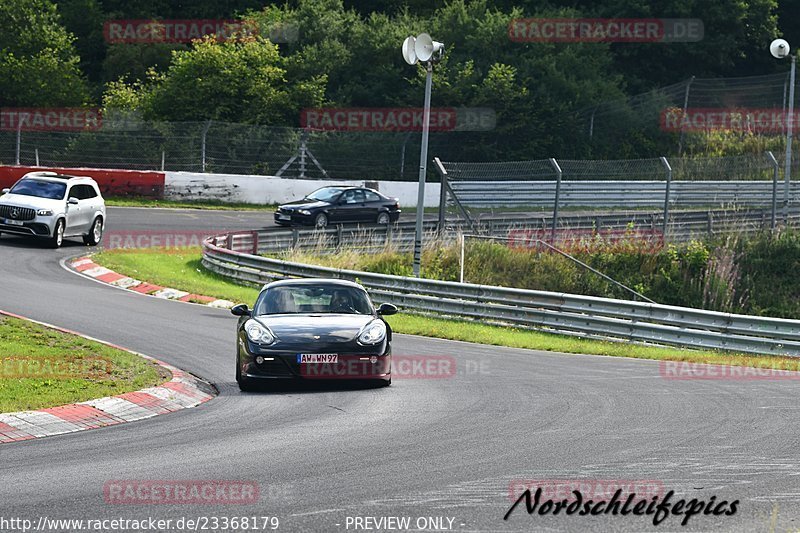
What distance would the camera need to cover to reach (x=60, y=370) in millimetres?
13625

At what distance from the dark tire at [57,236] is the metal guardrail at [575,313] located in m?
5.11

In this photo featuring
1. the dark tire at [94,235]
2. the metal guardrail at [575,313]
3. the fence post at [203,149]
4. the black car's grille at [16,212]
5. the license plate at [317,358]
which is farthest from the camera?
the fence post at [203,149]

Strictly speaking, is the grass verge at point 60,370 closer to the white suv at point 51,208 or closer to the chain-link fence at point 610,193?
the white suv at point 51,208

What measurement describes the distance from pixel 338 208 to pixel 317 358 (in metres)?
23.8

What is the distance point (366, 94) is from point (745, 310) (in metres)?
25.9

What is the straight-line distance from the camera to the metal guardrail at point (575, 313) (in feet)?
66.7

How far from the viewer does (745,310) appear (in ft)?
107

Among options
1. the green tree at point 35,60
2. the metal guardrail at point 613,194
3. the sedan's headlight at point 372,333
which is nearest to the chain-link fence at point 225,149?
the metal guardrail at point 613,194

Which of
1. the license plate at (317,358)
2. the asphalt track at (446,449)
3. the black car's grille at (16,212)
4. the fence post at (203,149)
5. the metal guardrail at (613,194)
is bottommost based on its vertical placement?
the asphalt track at (446,449)

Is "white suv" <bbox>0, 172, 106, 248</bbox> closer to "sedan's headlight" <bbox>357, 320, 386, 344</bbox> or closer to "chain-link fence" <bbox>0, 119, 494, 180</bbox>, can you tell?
"chain-link fence" <bbox>0, 119, 494, 180</bbox>

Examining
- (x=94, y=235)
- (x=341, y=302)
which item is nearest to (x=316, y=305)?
(x=341, y=302)

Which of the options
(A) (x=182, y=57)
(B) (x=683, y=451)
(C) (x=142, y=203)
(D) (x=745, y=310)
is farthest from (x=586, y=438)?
(A) (x=182, y=57)

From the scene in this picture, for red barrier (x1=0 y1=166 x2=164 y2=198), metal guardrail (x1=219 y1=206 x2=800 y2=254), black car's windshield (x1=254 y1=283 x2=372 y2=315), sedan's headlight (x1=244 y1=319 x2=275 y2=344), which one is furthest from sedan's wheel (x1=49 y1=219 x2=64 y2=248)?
sedan's headlight (x1=244 y1=319 x2=275 y2=344)

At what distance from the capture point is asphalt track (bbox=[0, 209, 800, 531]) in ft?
24.6
